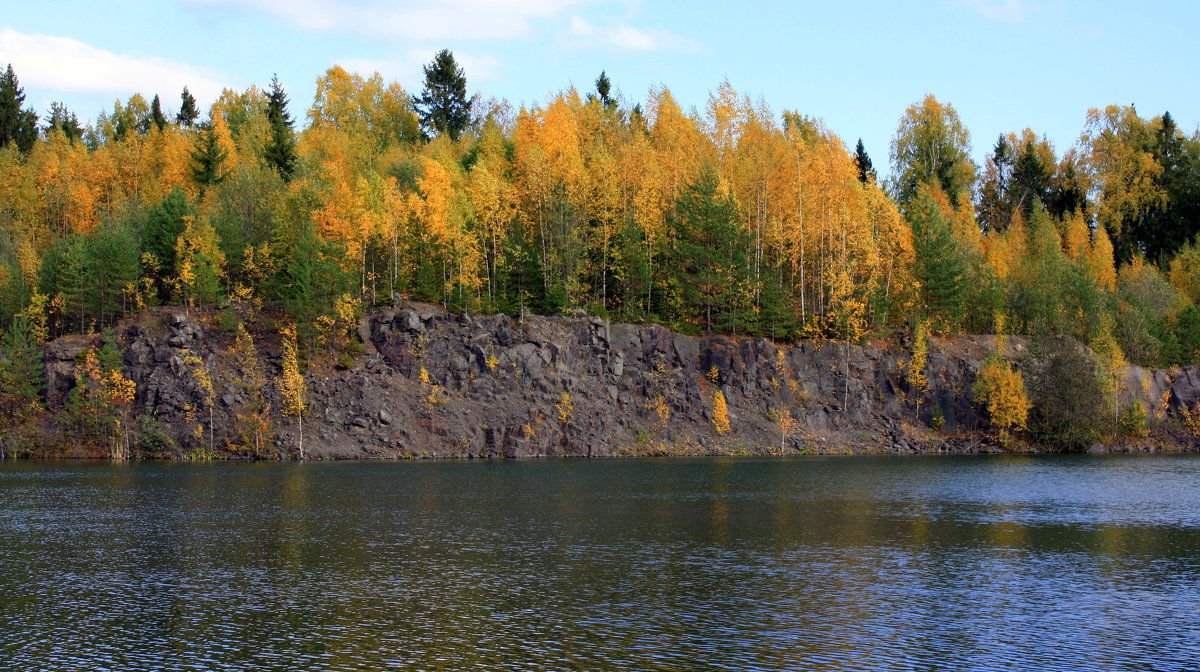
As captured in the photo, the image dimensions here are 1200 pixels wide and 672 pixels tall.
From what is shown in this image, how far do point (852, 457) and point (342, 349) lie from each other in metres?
46.0

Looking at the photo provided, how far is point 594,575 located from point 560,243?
2388 inches

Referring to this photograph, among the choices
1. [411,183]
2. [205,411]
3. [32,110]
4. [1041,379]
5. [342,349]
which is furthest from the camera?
[32,110]

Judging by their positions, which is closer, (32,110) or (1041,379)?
(1041,379)

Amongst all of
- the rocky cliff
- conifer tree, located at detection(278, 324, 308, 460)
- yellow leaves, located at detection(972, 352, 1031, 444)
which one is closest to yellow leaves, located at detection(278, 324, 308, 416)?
conifer tree, located at detection(278, 324, 308, 460)

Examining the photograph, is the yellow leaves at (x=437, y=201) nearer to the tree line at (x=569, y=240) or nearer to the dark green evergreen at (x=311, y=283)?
the tree line at (x=569, y=240)

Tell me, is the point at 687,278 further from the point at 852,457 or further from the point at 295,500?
the point at 295,500

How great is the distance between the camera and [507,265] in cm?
9325

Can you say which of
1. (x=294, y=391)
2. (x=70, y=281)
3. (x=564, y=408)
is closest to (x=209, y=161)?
(x=70, y=281)

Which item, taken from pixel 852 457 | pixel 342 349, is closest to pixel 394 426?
pixel 342 349

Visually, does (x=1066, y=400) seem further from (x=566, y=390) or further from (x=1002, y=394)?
(x=566, y=390)

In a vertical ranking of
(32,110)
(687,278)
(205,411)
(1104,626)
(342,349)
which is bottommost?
(1104,626)

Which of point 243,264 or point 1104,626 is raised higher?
point 243,264

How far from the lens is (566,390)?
8600 centimetres

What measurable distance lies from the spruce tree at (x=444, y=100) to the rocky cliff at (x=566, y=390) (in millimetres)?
54800
